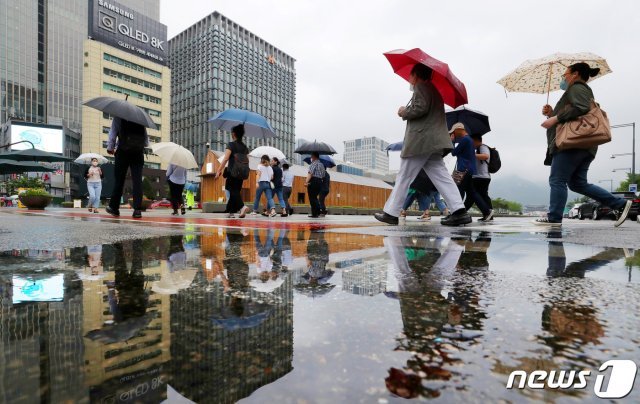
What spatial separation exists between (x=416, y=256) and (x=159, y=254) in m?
1.62

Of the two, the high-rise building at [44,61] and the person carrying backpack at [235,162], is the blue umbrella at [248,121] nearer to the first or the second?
the person carrying backpack at [235,162]

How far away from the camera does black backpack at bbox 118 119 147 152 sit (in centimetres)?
667

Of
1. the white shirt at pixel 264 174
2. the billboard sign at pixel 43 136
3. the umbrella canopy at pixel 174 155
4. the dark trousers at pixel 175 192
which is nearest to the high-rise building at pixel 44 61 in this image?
the billboard sign at pixel 43 136

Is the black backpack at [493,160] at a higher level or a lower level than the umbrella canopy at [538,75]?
lower

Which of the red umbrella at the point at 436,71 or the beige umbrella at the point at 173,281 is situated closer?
the beige umbrella at the point at 173,281

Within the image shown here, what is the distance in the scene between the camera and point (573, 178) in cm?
534

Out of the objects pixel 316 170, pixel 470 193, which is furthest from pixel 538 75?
pixel 316 170

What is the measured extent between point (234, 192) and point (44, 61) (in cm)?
10197

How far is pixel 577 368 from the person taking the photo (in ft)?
2.28

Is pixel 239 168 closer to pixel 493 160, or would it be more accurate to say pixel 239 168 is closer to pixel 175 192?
pixel 175 192

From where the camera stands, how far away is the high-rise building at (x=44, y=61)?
250ft

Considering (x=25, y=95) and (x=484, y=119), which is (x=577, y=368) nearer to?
(x=484, y=119)

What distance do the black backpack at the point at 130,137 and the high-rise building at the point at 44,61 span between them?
77835mm

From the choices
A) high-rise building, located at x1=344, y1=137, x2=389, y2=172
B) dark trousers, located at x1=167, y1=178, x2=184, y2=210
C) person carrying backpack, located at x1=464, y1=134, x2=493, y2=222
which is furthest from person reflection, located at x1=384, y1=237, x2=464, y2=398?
high-rise building, located at x1=344, y1=137, x2=389, y2=172
